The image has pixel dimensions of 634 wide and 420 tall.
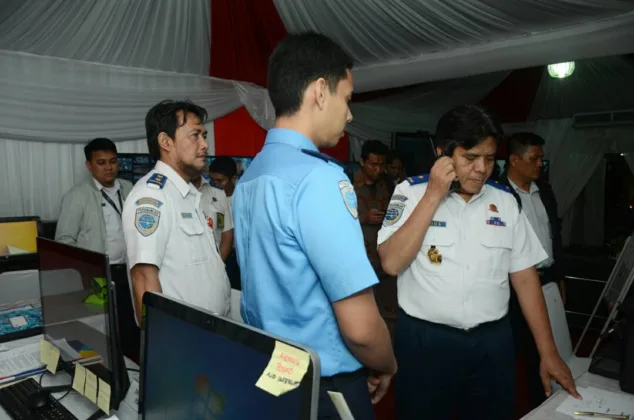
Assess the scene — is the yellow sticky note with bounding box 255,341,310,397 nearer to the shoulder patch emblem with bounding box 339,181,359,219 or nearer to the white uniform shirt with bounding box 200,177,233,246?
the shoulder patch emblem with bounding box 339,181,359,219

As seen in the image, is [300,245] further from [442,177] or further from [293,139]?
[442,177]

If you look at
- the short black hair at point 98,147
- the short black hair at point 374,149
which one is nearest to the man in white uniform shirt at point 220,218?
the short black hair at point 98,147

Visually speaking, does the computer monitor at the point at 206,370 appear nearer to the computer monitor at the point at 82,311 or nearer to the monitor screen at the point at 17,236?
the computer monitor at the point at 82,311

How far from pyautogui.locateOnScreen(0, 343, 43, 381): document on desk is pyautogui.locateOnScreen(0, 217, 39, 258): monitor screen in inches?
47.8

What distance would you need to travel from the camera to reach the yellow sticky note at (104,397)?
3.64 feet

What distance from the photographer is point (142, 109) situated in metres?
4.14

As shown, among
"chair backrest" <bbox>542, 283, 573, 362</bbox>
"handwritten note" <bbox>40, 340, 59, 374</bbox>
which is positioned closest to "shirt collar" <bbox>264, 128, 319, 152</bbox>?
"handwritten note" <bbox>40, 340, 59, 374</bbox>

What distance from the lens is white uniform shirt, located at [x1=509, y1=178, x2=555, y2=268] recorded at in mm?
2705

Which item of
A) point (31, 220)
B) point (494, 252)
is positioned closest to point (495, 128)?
point (494, 252)

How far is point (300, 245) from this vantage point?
97 centimetres

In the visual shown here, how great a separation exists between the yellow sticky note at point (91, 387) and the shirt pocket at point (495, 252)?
3.74 feet

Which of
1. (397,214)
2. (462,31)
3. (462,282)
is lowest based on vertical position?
(462,282)

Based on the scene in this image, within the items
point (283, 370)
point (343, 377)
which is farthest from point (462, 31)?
point (283, 370)

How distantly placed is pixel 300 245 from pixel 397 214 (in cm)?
73
